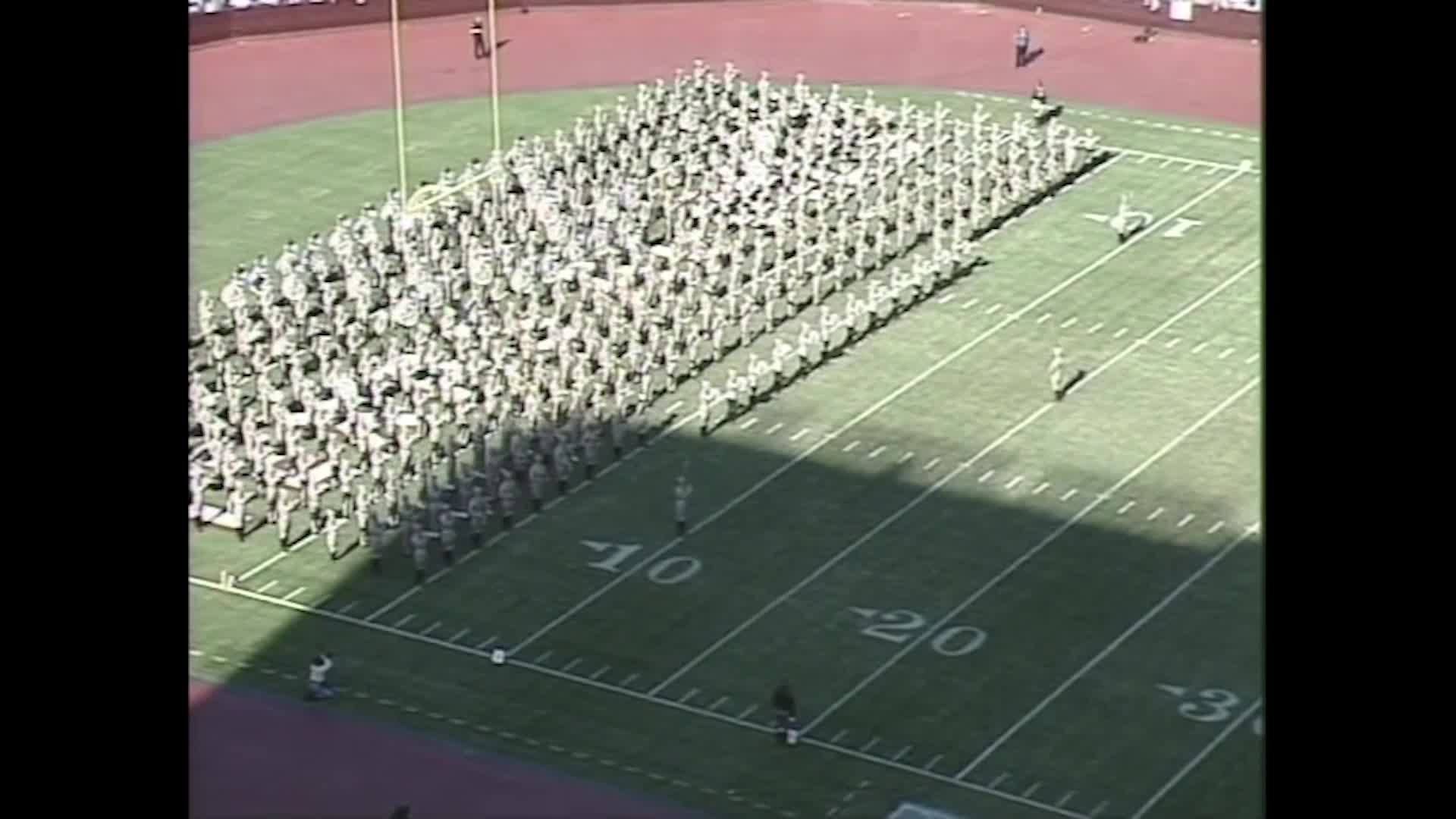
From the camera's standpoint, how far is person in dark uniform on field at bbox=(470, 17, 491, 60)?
A: 40.4 m

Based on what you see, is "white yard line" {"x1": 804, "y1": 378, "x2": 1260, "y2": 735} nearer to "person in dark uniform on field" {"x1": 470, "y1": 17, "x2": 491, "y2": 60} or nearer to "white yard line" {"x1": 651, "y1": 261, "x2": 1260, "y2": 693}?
"white yard line" {"x1": 651, "y1": 261, "x2": 1260, "y2": 693}

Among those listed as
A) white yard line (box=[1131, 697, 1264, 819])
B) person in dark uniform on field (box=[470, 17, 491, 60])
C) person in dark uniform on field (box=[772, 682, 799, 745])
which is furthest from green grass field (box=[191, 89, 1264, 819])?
person in dark uniform on field (box=[470, 17, 491, 60])

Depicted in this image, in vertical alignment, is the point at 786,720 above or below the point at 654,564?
below

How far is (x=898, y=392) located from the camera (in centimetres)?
2792

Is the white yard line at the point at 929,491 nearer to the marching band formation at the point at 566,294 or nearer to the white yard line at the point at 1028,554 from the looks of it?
the white yard line at the point at 1028,554

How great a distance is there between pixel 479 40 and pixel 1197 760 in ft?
73.3

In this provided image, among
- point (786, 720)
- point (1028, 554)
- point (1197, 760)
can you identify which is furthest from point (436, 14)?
point (1197, 760)

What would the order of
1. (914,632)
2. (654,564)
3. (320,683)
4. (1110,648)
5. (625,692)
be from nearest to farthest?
(625,692) < (320,683) < (1110,648) < (914,632) < (654,564)

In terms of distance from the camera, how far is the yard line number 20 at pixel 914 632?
22.8 meters

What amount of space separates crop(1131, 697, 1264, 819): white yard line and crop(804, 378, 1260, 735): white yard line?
8.31 ft

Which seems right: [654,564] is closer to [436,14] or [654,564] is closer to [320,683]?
[320,683]
